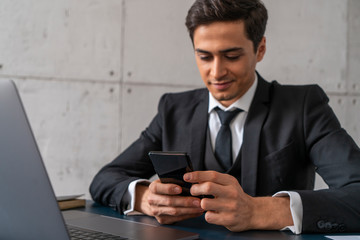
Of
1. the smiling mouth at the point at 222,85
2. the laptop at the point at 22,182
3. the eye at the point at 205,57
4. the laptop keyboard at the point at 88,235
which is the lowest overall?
the laptop keyboard at the point at 88,235

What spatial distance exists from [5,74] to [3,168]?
2100 mm

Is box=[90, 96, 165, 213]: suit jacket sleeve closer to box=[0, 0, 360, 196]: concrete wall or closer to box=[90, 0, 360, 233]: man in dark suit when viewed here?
box=[90, 0, 360, 233]: man in dark suit

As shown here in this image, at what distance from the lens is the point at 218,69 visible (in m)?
1.54

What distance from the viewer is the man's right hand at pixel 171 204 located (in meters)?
1.12

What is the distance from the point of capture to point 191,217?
47.6 inches

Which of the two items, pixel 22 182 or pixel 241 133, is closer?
pixel 22 182

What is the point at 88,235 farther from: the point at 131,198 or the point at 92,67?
the point at 92,67

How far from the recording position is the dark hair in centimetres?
155

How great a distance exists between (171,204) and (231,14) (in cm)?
83

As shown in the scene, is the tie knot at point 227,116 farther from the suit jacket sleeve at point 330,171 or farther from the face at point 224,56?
the suit jacket sleeve at point 330,171

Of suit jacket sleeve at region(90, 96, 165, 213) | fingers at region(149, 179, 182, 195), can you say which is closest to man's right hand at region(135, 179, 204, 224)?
fingers at region(149, 179, 182, 195)

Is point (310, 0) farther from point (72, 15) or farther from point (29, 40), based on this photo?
point (29, 40)

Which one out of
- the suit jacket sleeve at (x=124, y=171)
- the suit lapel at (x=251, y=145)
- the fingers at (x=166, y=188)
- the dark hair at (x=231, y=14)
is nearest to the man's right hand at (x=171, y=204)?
the fingers at (x=166, y=188)

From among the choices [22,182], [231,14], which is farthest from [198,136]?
[22,182]
